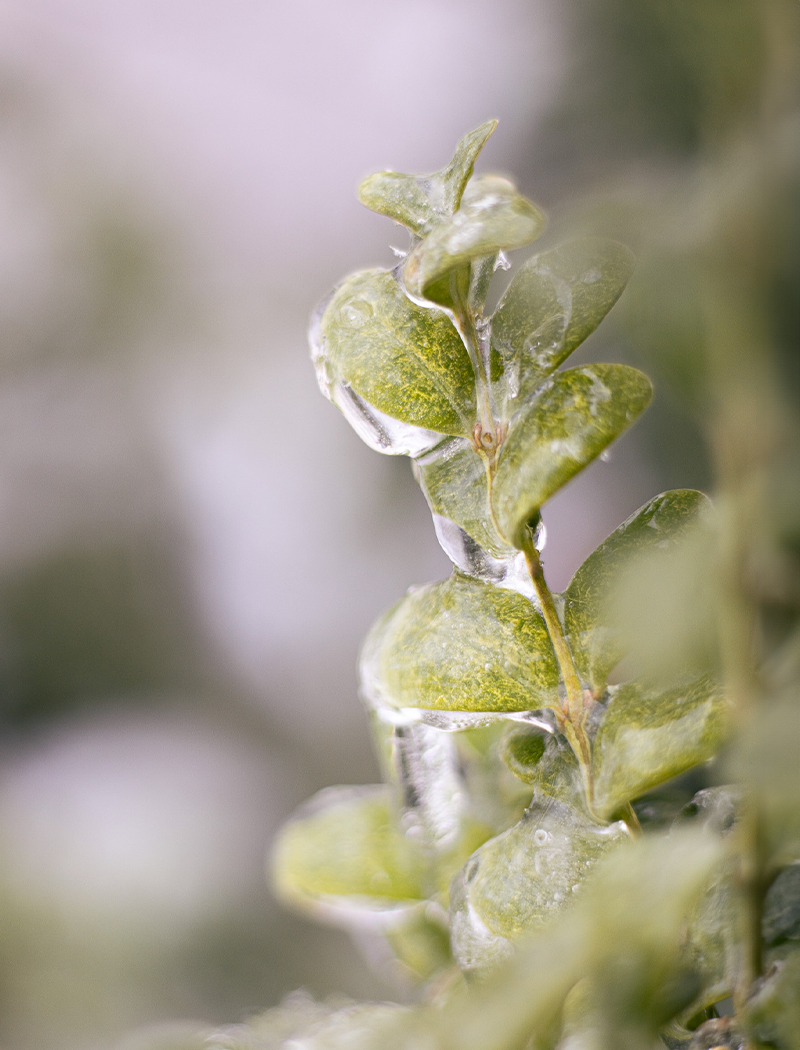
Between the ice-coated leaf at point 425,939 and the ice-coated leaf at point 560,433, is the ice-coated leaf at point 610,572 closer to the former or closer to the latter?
the ice-coated leaf at point 560,433

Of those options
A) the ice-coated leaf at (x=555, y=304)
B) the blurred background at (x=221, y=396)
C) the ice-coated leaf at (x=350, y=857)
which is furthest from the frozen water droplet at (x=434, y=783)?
the blurred background at (x=221, y=396)

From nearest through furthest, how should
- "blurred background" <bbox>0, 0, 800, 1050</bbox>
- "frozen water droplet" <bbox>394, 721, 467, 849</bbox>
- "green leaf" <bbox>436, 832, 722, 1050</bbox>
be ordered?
1. "green leaf" <bbox>436, 832, 722, 1050</bbox>
2. "frozen water droplet" <bbox>394, 721, 467, 849</bbox>
3. "blurred background" <bbox>0, 0, 800, 1050</bbox>

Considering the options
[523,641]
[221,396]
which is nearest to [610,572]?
[523,641]

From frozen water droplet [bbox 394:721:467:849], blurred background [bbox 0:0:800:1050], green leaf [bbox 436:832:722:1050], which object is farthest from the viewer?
blurred background [bbox 0:0:800:1050]

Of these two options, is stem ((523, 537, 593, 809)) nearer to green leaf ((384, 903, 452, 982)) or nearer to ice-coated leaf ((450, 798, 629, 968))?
ice-coated leaf ((450, 798, 629, 968))

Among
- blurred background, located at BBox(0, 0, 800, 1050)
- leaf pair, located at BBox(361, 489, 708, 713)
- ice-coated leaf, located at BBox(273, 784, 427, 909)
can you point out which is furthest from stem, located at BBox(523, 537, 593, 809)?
blurred background, located at BBox(0, 0, 800, 1050)

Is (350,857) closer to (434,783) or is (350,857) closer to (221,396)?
(434,783)
